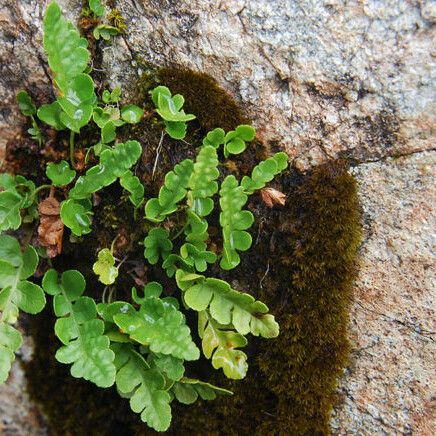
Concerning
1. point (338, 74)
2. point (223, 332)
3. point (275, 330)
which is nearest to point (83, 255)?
point (223, 332)

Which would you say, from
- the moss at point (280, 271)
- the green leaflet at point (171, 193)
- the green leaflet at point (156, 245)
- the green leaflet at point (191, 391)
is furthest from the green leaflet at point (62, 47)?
Answer: the green leaflet at point (191, 391)

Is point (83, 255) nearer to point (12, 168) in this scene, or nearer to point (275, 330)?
point (12, 168)

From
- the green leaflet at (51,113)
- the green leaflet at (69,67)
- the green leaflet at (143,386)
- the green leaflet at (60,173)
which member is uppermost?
the green leaflet at (69,67)

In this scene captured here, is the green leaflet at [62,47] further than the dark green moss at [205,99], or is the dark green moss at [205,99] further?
the dark green moss at [205,99]

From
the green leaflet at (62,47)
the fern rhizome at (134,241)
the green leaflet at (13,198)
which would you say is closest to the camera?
the green leaflet at (62,47)

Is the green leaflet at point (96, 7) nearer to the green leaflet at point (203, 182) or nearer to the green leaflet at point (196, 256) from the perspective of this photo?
the green leaflet at point (203, 182)

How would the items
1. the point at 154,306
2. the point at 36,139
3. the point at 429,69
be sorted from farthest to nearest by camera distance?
the point at 36,139 → the point at 154,306 → the point at 429,69
